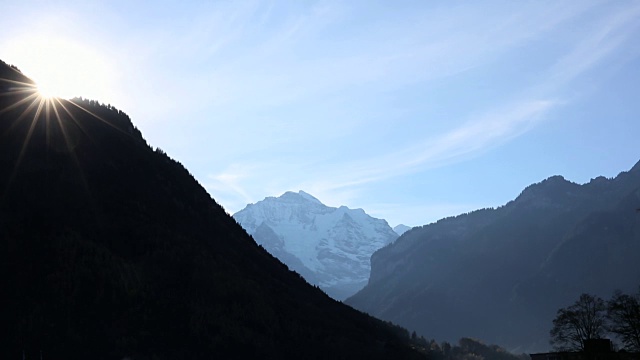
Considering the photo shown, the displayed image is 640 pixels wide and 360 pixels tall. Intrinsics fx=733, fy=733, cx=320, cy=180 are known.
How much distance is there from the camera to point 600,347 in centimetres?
11362

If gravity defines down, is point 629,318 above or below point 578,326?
below

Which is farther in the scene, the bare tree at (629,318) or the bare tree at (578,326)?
the bare tree at (578,326)

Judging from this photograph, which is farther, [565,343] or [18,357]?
[18,357]

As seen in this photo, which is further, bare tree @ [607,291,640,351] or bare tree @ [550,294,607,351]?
bare tree @ [550,294,607,351]

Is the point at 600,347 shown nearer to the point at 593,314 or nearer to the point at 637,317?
the point at 593,314

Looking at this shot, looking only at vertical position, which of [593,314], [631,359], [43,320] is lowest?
[631,359]

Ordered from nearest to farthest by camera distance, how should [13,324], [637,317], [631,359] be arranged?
[637,317] → [631,359] → [13,324]

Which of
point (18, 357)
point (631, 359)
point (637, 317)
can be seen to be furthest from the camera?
point (18, 357)

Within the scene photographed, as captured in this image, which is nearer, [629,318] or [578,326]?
[629,318]

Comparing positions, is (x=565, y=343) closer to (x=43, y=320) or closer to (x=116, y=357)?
(x=116, y=357)

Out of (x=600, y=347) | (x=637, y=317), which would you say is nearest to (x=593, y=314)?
(x=600, y=347)

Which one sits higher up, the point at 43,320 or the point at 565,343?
the point at 43,320

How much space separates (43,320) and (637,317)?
158 m

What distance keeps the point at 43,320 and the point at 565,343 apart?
5563 inches
